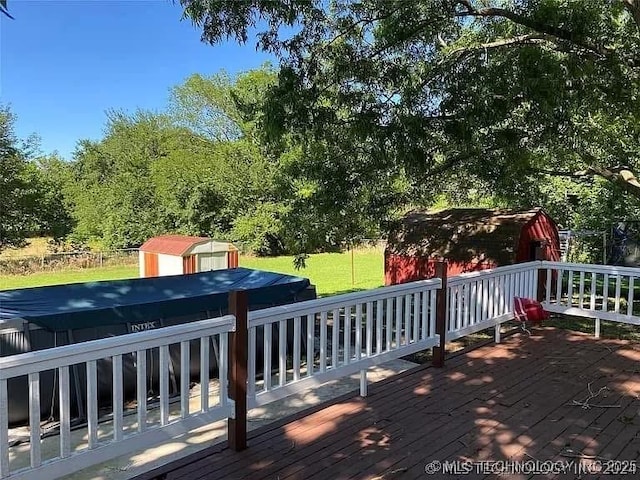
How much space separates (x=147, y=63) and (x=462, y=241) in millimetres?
22082

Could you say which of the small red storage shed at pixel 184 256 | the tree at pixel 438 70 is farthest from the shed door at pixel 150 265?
the tree at pixel 438 70

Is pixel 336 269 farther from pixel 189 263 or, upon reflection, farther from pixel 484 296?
pixel 484 296

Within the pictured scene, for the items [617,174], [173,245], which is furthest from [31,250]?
[617,174]

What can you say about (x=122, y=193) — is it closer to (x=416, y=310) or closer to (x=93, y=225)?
(x=93, y=225)

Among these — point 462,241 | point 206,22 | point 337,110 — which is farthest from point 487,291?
point 462,241

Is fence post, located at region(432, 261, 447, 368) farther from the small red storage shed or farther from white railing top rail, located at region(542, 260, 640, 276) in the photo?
the small red storage shed

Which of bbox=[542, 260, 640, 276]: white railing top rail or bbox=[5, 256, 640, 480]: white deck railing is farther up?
bbox=[542, 260, 640, 276]: white railing top rail

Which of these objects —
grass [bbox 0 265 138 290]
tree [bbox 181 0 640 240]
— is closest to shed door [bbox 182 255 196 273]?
grass [bbox 0 265 138 290]

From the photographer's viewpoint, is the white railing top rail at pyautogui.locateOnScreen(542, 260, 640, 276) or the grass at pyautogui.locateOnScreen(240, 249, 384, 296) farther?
the grass at pyautogui.locateOnScreen(240, 249, 384, 296)

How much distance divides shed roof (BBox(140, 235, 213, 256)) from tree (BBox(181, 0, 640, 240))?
7.37 metres

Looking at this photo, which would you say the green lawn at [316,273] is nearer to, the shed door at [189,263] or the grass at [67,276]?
the grass at [67,276]

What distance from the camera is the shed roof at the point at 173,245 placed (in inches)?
497

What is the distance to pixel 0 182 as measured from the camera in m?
18.1

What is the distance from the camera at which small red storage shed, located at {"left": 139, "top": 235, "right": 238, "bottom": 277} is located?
12586mm
